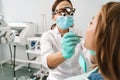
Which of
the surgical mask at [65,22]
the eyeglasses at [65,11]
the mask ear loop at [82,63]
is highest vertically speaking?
the eyeglasses at [65,11]

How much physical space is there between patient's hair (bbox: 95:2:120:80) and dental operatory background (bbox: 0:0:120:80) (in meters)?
2.26

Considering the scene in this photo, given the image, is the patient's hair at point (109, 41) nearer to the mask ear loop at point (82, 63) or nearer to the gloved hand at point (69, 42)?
the gloved hand at point (69, 42)

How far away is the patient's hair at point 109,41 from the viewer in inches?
29.4

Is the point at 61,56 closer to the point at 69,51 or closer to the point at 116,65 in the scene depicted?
the point at 69,51

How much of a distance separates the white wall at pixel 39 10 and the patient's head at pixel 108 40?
228 centimetres

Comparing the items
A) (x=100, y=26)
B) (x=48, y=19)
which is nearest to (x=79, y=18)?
(x=48, y=19)

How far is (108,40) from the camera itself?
75 cm

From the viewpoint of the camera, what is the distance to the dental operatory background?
3.12 m

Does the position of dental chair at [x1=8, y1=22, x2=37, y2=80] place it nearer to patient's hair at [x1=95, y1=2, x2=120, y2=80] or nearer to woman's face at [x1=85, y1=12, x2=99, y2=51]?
woman's face at [x1=85, y1=12, x2=99, y2=51]

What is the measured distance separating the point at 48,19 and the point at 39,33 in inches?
11.8

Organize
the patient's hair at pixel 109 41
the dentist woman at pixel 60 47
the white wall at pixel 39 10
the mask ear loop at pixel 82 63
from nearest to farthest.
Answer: the patient's hair at pixel 109 41 → the dentist woman at pixel 60 47 → the mask ear loop at pixel 82 63 → the white wall at pixel 39 10

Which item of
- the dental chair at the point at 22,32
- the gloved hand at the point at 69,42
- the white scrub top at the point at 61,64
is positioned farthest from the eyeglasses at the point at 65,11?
the dental chair at the point at 22,32

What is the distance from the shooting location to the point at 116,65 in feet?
2.58

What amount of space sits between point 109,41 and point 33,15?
115 inches
